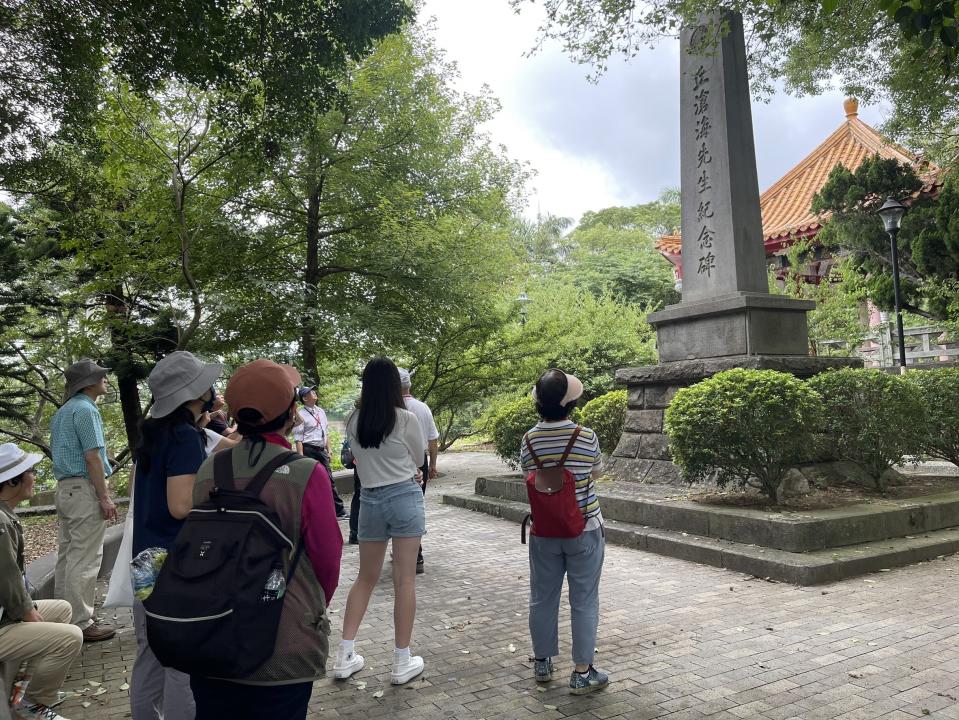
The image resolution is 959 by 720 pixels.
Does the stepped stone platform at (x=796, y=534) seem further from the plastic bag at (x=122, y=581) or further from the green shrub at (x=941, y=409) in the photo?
the plastic bag at (x=122, y=581)

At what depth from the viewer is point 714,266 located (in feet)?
28.0

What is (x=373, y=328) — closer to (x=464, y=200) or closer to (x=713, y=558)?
(x=464, y=200)

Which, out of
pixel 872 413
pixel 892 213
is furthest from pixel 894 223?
pixel 872 413

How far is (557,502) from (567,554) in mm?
314

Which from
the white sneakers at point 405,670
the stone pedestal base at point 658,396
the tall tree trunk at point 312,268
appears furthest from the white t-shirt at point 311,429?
the white sneakers at point 405,670

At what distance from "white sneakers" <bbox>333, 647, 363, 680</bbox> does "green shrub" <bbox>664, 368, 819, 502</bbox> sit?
3.88 m

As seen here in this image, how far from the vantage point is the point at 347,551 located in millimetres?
7473

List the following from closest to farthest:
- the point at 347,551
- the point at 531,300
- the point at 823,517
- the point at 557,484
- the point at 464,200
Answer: the point at 557,484, the point at 823,517, the point at 347,551, the point at 464,200, the point at 531,300

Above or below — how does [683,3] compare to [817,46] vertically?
below

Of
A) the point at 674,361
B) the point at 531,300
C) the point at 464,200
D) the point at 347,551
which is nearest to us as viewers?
the point at 347,551

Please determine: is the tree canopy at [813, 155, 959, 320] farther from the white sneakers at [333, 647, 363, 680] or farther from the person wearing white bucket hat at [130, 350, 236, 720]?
the person wearing white bucket hat at [130, 350, 236, 720]

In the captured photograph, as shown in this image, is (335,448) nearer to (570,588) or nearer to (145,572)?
(570,588)

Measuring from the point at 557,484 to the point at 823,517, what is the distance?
3494mm

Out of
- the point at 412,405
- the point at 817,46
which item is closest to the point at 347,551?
the point at 412,405
